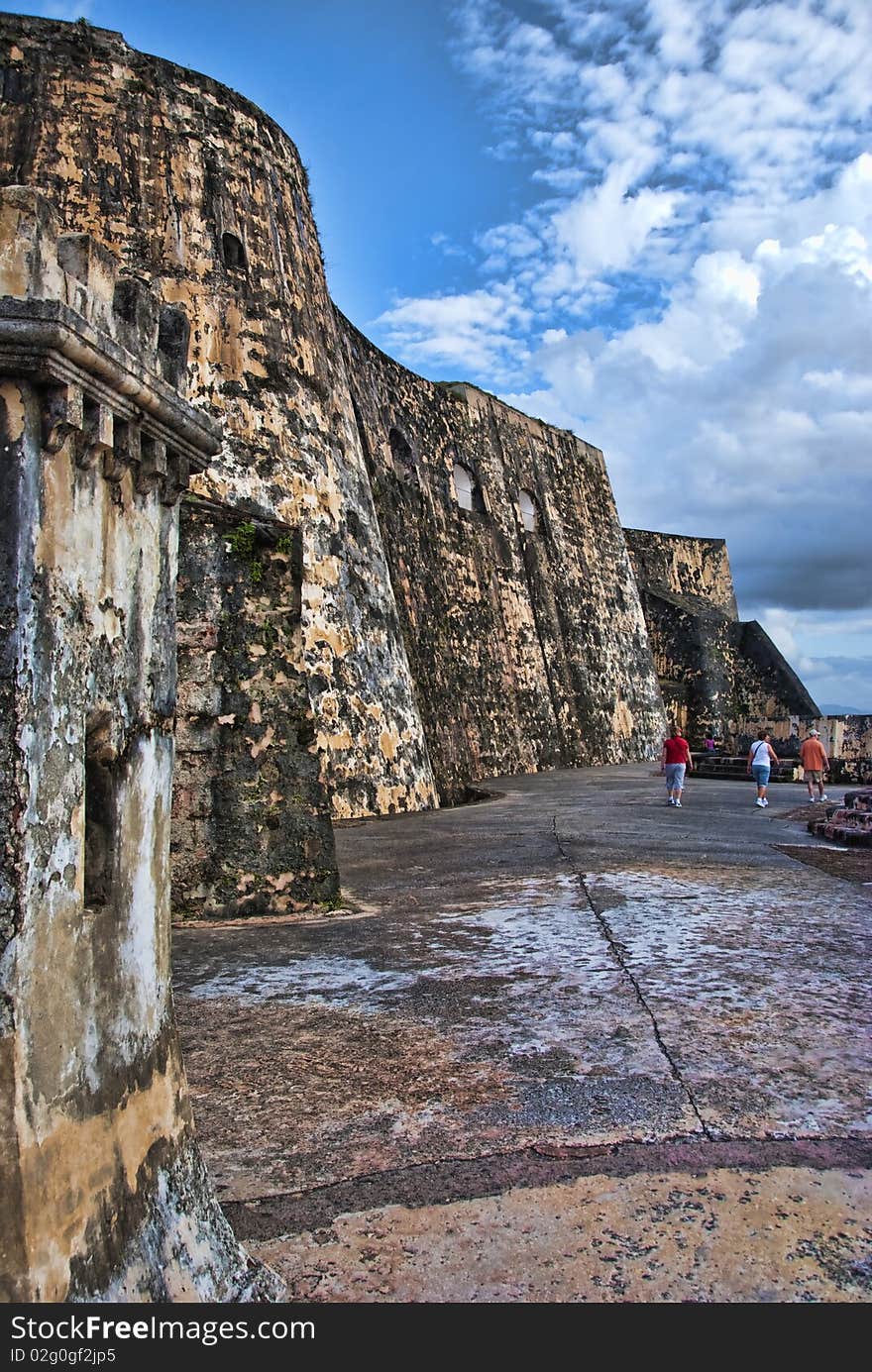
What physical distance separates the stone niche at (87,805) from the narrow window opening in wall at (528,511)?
19.1m

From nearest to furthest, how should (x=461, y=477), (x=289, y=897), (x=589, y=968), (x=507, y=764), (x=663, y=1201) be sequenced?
(x=663, y=1201), (x=589, y=968), (x=289, y=897), (x=507, y=764), (x=461, y=477)

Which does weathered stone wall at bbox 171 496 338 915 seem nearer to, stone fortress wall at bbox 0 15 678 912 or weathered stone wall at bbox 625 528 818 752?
stone fortress wall at bbox 0 15 678 912

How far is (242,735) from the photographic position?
487cm

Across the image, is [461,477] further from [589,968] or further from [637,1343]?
[637,1343]

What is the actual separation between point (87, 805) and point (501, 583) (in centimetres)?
1739

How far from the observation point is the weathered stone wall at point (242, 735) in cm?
477

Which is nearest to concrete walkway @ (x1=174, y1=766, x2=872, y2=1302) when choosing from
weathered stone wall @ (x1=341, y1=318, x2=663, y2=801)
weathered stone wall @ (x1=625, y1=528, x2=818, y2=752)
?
weathered stone wall @ (x1=341, y1=318, x2=663, y2=801)

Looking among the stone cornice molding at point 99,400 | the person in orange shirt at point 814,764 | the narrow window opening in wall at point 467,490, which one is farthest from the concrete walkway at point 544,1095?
the narrow window opening in wall at point 467,490

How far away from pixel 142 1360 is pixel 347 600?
9.20 meters

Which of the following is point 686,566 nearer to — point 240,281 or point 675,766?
point 675,766

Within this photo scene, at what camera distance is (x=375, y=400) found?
15.5 m

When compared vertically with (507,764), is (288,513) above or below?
above

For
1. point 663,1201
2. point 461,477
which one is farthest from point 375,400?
point 663,1201

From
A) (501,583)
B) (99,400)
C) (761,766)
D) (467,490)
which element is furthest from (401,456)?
(99,400)
